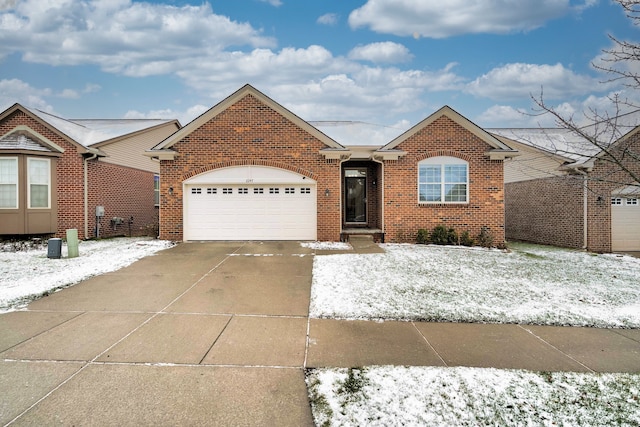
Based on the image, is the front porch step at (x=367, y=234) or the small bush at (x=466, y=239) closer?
the small bush at (x=466, y=239)

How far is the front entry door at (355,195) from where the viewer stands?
1545cm

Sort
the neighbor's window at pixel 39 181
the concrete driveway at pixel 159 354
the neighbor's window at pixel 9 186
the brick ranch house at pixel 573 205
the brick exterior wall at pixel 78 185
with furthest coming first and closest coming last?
the brick ranch house at pixel 573 205 < the brick exterior wall at pixel 78 185 < the neighbor's window at pixel 39 181 < the neighbor's window at pixel 9 186 < the concrete driveway at pixel 159 354

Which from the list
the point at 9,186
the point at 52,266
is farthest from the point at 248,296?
the point at 9,186

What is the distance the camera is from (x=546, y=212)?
15.5 meters

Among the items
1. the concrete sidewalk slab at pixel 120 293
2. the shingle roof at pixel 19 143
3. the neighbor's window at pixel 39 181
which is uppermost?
the shingle roof at pixel 19 143

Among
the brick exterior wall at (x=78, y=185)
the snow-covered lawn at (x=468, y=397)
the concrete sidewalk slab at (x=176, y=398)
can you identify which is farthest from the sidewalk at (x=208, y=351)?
the brick exterior wall at (x=78, y=185)

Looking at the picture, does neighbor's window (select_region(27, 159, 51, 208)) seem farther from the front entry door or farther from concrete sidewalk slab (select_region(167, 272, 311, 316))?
the front entry door

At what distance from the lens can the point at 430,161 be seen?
1309cm

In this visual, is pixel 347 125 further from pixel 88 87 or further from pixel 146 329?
pixel 88 87

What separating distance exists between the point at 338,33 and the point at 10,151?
1572cm

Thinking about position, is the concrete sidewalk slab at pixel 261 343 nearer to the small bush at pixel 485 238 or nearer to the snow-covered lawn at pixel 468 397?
the snow-covered lawn at pixel 468 397

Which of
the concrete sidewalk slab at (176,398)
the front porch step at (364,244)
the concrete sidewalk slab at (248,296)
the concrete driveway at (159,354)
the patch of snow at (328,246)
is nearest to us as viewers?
→ the concrete sidewalk slab at (176,398)

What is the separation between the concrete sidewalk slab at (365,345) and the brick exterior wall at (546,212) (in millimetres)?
12039

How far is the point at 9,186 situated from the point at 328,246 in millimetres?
11582
